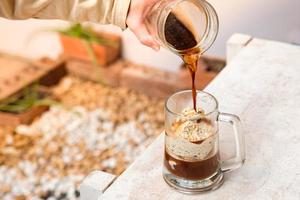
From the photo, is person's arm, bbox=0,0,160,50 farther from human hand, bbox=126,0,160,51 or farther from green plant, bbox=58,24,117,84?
green plant, bbox=58,24,117,84

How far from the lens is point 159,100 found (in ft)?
8.30

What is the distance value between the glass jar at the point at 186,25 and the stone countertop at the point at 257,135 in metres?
0.23

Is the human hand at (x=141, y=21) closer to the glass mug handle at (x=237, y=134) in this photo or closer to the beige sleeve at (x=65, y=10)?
the beige sleeve at (x=65, y=10)

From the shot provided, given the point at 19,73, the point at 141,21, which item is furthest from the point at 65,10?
the point at 19,73

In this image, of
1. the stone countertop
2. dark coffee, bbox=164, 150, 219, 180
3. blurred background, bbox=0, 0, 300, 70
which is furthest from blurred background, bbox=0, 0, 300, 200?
dark coffee, bbox=164, 150, 219, 180

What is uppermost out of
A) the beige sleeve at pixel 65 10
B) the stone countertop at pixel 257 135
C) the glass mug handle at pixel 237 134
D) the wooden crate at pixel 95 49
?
the beige sleeve at pixel 65 10

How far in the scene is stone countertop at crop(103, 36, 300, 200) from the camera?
1.07 meters

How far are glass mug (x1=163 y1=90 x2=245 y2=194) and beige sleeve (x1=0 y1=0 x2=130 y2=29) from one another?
1.24 ft

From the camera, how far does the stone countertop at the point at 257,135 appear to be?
3.52 feet

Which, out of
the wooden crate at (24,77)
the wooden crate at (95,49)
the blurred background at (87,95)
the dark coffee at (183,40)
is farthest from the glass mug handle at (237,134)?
the wooden crate at (95,49)

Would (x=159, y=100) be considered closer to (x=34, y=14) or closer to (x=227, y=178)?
(x=34, y=14)

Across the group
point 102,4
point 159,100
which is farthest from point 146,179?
point 159,100

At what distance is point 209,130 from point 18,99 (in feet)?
5.32

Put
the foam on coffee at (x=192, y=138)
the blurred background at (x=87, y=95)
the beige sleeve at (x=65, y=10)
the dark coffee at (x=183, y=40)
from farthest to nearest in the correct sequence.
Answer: the blurred background at (x=87, y=95), the beige sleeve at (x=65, y=10), the dark coffee at (x=183, y=40), the foam on coffee at (x=192, y=138)
